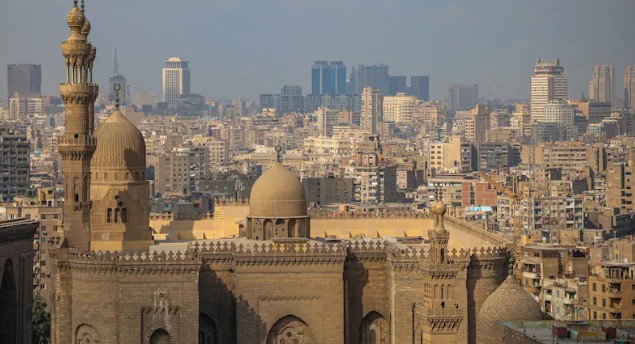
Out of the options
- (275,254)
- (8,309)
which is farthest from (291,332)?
(8,309)

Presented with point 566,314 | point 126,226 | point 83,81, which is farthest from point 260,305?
point 566,314

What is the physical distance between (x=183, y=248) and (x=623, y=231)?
5655cm

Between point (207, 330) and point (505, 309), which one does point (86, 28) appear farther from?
point (505, 309)

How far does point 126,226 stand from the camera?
1767 inches

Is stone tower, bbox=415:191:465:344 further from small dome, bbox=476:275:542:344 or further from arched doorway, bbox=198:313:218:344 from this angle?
arched doorway, bbox=198:313:218:344

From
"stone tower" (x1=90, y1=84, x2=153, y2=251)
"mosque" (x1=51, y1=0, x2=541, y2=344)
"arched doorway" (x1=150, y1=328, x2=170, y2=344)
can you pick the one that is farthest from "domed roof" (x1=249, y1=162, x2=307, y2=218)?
"arched doorway" (x1=150, y1=328, x2=170, y2=344)

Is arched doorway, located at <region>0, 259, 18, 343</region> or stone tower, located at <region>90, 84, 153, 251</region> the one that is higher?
stone tower, located at <region>90, 84, 153, 251</region>

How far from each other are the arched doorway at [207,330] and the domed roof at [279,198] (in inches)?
116

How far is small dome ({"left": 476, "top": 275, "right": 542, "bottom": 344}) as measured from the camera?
3922 cm

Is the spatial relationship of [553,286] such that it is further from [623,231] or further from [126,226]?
A: [623,231]

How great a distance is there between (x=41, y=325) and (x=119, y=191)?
38.0 ft

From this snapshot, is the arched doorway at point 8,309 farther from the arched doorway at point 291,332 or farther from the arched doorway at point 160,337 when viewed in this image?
the arched doorway at point 291,332

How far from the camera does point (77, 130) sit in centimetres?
4469

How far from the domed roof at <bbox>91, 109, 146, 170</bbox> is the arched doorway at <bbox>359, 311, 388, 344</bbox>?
6.31 m
